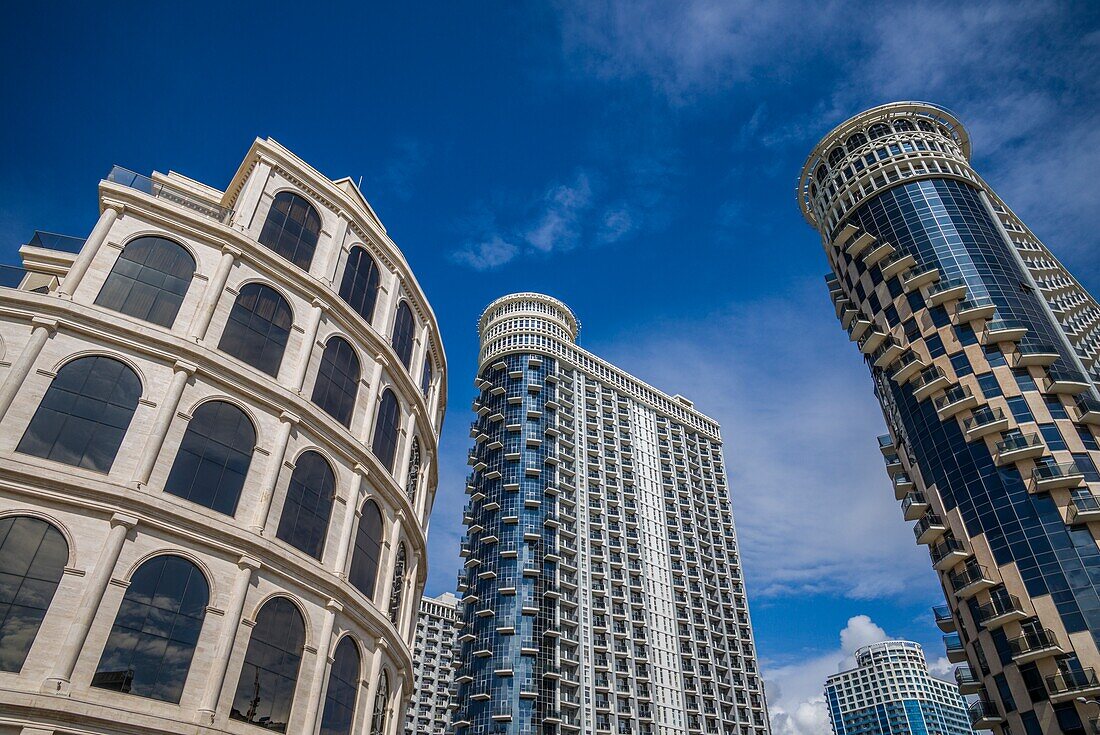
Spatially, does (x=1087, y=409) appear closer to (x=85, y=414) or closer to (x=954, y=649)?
(x=954, y=649)

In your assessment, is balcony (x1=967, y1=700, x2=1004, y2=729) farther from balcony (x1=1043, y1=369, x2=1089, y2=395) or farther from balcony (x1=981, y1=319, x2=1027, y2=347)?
balcony (x1=981, y1=319, x2=1027, y2=347)

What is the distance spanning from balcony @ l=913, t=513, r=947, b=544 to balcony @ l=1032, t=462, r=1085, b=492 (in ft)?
23.5

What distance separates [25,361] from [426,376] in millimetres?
20157

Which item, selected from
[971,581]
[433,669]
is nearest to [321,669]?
[971,581]

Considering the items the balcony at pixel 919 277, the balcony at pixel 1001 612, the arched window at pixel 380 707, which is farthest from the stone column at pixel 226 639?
the balcony at pixel 919 277

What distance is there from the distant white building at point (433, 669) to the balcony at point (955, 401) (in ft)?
270

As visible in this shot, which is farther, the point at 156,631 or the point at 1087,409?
the point at 1087,409

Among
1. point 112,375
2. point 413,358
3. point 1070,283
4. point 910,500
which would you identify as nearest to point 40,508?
point 112,375

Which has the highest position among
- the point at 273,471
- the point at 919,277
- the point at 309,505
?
the point at 919,277

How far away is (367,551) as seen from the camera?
1135 inches

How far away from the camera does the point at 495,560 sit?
84500 millimetres

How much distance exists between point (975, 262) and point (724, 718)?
6487 centimetres

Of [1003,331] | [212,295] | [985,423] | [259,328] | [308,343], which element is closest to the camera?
[212,295]

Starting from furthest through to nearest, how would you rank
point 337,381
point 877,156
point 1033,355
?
point 877,156, point 1033,355, point 337,381
